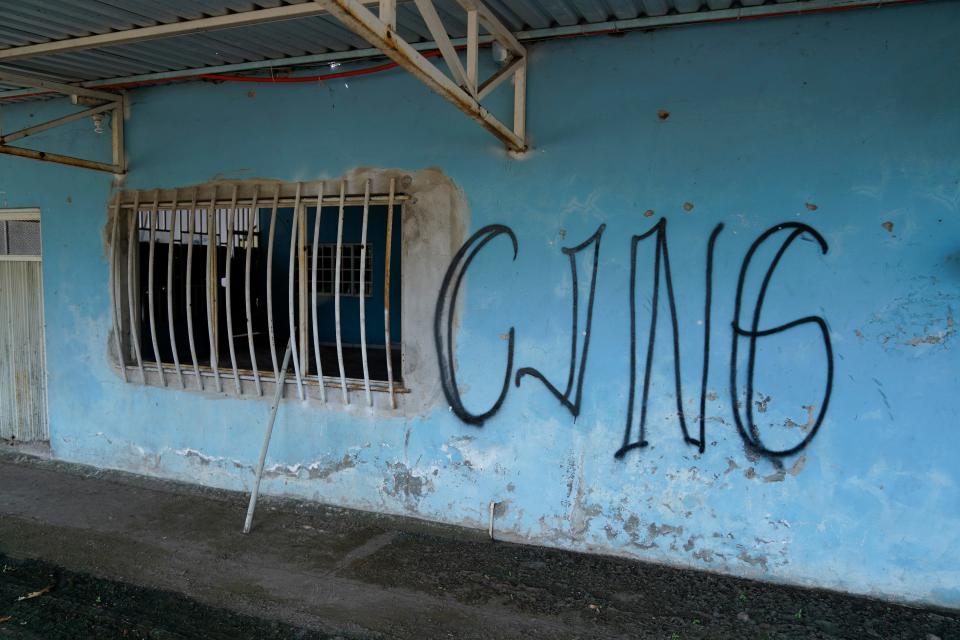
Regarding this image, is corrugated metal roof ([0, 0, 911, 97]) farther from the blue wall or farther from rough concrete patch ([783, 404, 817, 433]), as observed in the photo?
rough concrete patch ([783, 404, 817, 433])

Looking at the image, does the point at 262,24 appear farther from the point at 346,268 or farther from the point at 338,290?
the point at 346,268

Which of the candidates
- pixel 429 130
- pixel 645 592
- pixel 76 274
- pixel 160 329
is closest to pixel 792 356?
pixel 645 592

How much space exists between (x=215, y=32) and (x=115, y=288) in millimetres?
2526

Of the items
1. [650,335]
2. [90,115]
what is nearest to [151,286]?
[90,115]

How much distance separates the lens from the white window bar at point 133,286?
5594 millimetres

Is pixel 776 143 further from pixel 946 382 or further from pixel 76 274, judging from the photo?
pixel 76 274

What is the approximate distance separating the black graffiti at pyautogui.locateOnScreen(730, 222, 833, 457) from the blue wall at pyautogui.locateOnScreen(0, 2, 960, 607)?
1.2 inches

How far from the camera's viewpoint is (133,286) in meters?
5.71

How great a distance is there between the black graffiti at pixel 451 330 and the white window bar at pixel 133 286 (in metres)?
2.80

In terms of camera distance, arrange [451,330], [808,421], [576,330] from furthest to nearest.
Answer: [451,330], [576,330], [808,421]

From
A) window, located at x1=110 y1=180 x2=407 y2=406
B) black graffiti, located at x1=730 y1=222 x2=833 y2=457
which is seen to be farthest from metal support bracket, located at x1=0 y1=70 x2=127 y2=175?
black graffiti, located at x1=730 y1=222 x2=833 y2=457

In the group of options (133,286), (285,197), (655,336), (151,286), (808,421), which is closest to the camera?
(808,421)

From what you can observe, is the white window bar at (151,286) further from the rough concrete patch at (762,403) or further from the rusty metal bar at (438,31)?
the rough concrete patch at (762,403)

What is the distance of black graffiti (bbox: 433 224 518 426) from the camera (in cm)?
446
